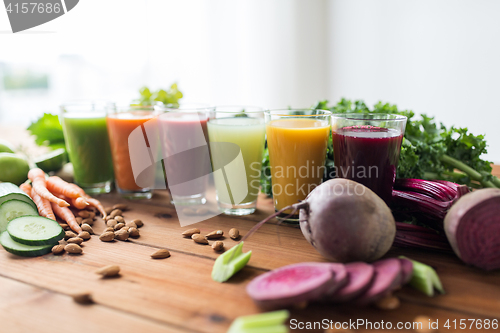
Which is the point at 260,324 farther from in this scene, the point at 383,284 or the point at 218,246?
the point at 218,246

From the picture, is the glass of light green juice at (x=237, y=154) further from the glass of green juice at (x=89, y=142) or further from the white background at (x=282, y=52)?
the white background at (x=282, y=52)

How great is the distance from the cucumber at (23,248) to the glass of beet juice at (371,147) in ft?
3.79

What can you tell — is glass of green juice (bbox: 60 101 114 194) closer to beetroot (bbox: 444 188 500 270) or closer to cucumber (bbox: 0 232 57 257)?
cucumber (bbox: 0 232 57 257)

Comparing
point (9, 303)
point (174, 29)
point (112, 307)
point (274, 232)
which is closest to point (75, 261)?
point (9, 303)

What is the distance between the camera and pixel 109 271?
117 centimetres

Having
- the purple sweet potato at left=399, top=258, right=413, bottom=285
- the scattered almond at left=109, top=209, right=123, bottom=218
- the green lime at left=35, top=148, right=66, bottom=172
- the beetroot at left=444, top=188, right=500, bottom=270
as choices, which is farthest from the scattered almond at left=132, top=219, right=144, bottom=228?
the beetroot at left=444, top=188, right=500, bottom=270

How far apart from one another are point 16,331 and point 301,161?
3.56 feet

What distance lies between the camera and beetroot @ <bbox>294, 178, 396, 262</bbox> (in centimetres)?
111

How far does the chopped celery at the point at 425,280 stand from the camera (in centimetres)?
103

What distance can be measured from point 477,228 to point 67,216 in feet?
5.19

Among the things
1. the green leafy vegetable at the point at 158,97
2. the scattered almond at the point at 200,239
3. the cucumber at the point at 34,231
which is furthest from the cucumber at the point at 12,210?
the green leafy vegetable at the point at 158,97

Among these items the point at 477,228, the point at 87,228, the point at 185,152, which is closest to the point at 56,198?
the point at 87,228

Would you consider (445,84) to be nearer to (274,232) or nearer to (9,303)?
(274,232)

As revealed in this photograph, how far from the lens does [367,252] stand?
1.12m
